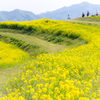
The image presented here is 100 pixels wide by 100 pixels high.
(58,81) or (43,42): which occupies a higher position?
(58,81)

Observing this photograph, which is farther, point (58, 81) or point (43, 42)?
point (43, 42)

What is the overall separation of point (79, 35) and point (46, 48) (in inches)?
182

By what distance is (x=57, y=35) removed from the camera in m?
19.7

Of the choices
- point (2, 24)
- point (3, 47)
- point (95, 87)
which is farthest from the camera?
point (2, 24)

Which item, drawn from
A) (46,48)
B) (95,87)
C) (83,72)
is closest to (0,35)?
(46,48)

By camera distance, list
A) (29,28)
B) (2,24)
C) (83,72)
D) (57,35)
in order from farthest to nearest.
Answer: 1. (2,24)
2. (29,28)
3. (57,35)
4. (83,72)

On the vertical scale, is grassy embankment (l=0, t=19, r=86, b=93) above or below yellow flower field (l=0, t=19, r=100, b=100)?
below

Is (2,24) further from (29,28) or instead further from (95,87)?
(95,87)

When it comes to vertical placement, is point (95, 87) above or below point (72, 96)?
below

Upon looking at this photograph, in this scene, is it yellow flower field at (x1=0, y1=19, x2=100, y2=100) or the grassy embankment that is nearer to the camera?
yellow flower field at (x1=0, y1=19, x2=100, y2=100)

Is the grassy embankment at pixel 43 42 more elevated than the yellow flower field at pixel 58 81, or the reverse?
the yellow flower field at pixel 58 81

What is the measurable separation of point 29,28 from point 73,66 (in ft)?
54.2

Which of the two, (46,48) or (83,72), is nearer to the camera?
(83,72)

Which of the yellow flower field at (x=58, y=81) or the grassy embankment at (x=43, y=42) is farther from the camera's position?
the grassy embankment at (x=43, y=42)
